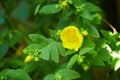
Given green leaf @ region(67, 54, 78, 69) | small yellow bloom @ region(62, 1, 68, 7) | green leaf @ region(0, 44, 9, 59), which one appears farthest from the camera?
green leaf @ region(0, 44, 9, 59)

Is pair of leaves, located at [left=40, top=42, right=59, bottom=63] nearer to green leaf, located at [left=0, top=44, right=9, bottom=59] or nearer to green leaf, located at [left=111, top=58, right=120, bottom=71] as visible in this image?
green leaf, located at [left=111, top=58, right=120, bottom=71]

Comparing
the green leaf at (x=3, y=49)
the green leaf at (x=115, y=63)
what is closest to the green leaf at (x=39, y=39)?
the green leaf at (x=115, y=63)

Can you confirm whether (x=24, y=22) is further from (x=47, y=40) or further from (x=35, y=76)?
(x=47, y=40)

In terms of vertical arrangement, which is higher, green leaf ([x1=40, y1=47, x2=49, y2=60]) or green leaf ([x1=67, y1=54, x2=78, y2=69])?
green leaf ([x1=40, y1=47, x2=49, y2=60])

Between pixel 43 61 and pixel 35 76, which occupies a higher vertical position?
pixel 43 61

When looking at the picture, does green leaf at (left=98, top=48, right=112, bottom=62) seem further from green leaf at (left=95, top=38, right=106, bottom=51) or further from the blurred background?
the blurred background

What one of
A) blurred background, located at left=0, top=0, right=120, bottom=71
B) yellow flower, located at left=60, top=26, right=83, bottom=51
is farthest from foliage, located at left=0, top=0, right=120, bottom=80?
blurred background, located at left=0, top=0, right=120, bottom=71

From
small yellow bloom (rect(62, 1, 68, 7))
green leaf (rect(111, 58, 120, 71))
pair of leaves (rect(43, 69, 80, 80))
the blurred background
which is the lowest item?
the blurred background

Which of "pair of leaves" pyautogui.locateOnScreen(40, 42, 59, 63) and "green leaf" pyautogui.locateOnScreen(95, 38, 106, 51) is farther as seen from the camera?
"green leaf" pyautogui.locateOnScreen(95, 38, 106, 51)

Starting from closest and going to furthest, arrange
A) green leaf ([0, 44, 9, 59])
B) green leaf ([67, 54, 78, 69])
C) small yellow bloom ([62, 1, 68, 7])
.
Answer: green leaf ([67, 54, 78, 69]) → small yellow bloom ([62, 1, 68, 7]) → green leaf ([0, 44, 9, 59])

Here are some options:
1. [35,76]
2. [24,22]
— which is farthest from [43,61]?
[24,22]
